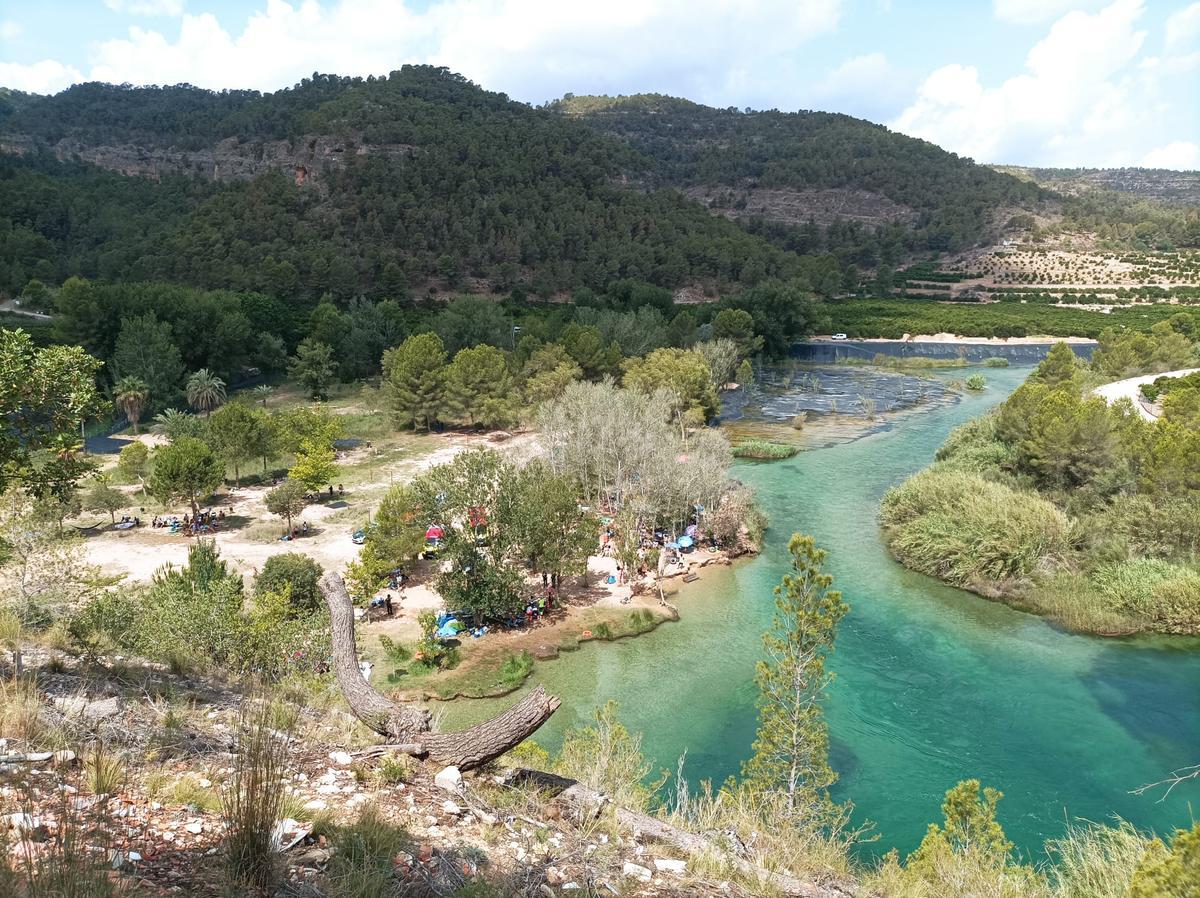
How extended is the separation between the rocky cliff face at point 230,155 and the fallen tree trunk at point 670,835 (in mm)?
106048

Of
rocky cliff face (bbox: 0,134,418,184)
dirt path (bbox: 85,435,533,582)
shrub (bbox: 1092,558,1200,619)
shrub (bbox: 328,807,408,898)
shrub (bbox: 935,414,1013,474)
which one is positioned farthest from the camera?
rocky cliff face (bbox: 0,134,418,184)

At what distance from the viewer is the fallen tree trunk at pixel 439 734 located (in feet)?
26.8

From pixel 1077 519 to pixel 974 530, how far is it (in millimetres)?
4002

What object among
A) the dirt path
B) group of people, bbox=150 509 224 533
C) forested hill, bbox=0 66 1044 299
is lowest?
the dirt path

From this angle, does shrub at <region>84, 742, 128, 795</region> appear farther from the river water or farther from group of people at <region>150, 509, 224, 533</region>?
group of people at <region>150, 509, 224, 533</region>

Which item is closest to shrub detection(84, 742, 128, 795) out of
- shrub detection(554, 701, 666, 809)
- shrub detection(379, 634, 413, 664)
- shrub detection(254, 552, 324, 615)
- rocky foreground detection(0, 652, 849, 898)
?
rocky foreground detection(0, 652, 849, 898)

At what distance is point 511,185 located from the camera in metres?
110

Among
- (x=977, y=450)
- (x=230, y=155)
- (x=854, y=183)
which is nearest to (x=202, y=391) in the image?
(x=977, y=450)

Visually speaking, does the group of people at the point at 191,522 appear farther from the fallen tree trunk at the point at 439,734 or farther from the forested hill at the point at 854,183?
the forested hill at the point at 854,183

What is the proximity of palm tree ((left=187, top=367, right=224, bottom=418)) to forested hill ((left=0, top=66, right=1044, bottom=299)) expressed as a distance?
1129 inches

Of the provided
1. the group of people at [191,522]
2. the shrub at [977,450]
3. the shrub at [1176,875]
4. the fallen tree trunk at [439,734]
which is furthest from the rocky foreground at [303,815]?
the shrub at [977,450]

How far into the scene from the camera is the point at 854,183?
154 m

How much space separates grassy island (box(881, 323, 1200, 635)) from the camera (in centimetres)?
2411

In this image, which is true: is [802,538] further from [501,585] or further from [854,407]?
[854,407]
